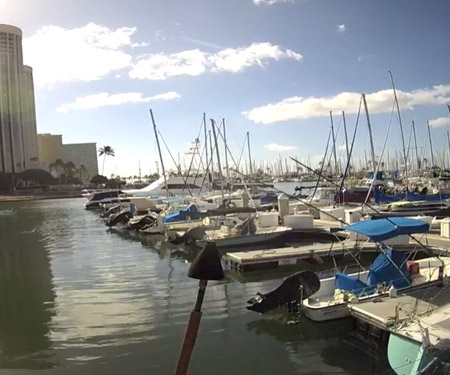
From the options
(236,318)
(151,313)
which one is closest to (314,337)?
(236,318)

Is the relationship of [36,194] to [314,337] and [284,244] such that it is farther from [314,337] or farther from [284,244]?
[314,337]

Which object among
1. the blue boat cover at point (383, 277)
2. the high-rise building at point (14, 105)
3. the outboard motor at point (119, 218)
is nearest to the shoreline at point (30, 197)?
the high-rise building at point (14, 105)

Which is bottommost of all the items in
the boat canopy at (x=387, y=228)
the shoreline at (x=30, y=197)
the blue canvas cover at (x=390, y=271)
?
the blue canvas cover at (x=390, y=271)

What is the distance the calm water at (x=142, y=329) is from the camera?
12.0m

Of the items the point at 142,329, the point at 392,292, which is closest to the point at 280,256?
the point at 392,292

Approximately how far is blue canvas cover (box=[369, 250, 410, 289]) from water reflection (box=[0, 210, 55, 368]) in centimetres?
1005

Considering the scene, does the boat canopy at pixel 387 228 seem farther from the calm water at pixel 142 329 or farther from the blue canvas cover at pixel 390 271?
the calm water at pixel 142 329

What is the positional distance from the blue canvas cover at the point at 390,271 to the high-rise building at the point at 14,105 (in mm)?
171887

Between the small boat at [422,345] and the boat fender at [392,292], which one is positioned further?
the boat fender at [392,292]

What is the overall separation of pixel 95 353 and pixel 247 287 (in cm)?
873

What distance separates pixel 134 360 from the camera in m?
12.3

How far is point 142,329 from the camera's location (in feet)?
48.6

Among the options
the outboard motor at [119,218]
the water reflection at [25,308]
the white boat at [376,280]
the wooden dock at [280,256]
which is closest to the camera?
the water reflection at [25,308]

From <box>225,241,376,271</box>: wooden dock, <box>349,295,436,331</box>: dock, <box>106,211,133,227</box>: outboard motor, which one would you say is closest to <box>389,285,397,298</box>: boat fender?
<box>349,295,436,331</box>: dock
